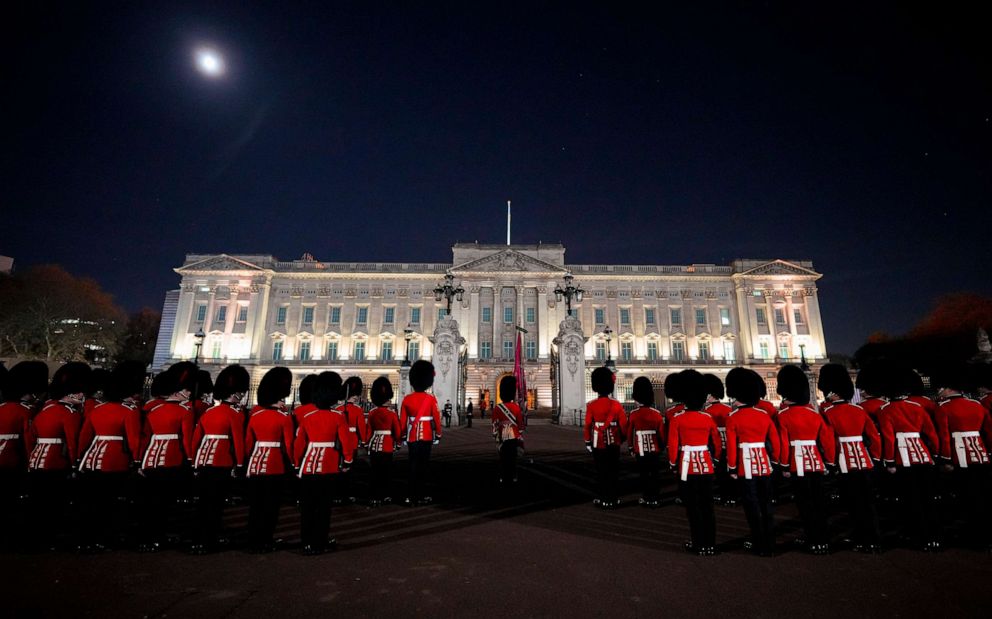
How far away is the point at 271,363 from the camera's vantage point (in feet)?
182

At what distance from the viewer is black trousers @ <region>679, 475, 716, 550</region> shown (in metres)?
5.45

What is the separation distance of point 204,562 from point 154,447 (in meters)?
1.62

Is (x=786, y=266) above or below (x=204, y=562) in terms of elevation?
above

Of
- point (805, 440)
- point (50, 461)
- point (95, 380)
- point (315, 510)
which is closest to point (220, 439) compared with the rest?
point (315, 510)

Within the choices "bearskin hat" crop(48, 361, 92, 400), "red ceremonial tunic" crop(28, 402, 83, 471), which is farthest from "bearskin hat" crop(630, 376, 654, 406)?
"bearskin hat" crop(48, 361, 92, 400)

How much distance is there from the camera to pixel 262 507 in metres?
5.54

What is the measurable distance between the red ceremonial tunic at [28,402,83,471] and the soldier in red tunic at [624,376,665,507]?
819 cm

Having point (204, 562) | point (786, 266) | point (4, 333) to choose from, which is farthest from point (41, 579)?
point (786, 266)

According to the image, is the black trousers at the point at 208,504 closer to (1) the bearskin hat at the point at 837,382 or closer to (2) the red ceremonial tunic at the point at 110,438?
(2) the red ceremonial tunic at the point at 110,438

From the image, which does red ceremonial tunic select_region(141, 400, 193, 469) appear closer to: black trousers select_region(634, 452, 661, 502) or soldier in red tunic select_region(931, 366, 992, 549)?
black trousers select_region(634, 452, 661, 502)

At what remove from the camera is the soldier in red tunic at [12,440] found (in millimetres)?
5680

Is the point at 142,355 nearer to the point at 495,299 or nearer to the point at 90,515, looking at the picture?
the point at 495,299

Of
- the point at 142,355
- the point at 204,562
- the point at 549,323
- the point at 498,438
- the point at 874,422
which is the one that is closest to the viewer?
the point at 204,562

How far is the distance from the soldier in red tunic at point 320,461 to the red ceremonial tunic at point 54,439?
2.85 m
